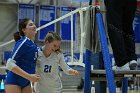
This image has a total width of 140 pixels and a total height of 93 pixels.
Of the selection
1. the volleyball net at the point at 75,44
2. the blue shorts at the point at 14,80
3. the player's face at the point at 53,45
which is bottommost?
the blue shorts at the point at 14,80

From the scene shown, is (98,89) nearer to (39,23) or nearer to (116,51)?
(116,51)

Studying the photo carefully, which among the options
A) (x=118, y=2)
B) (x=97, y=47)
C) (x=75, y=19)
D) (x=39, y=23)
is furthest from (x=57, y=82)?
(x=39, y=23)

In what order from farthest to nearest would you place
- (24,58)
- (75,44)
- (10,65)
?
1. (75,44)
2. (24,58)
3. (10,65)

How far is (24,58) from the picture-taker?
2.80 meters

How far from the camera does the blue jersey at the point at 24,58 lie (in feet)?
9.06

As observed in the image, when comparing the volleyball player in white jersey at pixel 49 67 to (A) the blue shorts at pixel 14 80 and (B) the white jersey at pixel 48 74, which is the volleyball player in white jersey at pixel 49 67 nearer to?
(B) the white jersey at pixel 48 74

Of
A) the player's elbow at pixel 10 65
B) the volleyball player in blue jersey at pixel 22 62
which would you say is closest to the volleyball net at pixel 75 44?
the volleyball player in blue jersey at pixel 22 62

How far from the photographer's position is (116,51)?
2.43 meters

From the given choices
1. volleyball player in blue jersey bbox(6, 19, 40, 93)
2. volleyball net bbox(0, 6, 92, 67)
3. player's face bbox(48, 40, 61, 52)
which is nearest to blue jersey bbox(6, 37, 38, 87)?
volleyball player in blue jersey bbox(6, 19, 40, 93)

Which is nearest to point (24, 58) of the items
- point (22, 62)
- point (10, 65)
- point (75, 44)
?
point (22, 62)

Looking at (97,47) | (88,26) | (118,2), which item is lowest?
(97,47)

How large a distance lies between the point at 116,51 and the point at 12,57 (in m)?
0.90

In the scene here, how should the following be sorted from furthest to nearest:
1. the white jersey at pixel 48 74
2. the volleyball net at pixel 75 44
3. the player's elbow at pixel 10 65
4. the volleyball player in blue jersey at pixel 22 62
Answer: the volleyball net at pixel 75 44, the white jersey at pixel 48 74, the volleyball player in blue jersey at pixel 22 62, the player's elbow at pixel 10 65

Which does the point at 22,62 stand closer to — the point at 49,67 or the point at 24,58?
the point at 24,58
